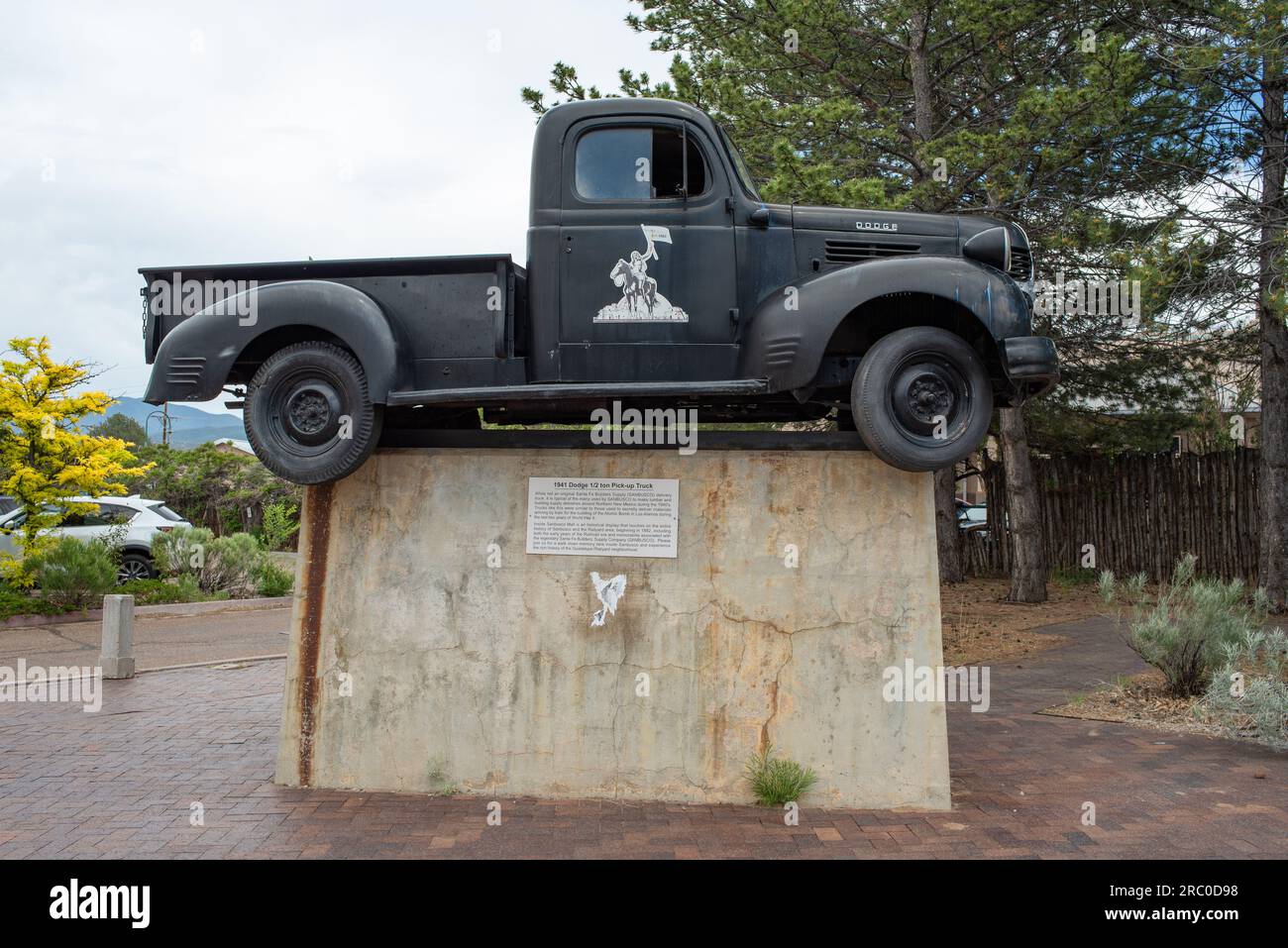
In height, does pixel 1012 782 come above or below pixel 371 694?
below

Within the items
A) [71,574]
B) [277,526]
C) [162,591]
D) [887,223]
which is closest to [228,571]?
[162,591]

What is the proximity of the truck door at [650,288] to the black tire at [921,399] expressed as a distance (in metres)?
0.83

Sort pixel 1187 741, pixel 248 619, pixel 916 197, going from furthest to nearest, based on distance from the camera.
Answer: pixel 248 619 < pixel 916 197 < pixel 1187 741

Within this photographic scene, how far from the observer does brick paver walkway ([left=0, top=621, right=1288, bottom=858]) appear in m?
5.24

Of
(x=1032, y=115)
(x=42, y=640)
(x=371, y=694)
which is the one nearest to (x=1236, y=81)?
(x=1032, y=115)

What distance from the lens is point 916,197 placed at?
434 inches

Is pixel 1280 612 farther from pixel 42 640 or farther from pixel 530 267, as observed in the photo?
pixel 42 640

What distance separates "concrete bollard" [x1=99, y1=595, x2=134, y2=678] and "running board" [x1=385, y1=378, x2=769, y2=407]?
5.85 metres


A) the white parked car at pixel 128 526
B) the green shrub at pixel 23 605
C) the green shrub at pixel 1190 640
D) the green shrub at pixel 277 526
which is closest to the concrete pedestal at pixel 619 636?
the green shrub at pixel 1190 640

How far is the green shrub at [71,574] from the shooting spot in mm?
13883

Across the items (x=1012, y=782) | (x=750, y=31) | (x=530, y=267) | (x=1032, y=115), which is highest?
(x=750, y=31)

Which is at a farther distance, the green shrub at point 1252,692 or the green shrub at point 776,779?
the green shrub at point 1252,692

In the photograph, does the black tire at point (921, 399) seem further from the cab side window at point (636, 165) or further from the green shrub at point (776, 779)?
the green shrub at point (776, 779)

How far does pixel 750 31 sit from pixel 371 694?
1000 cm
